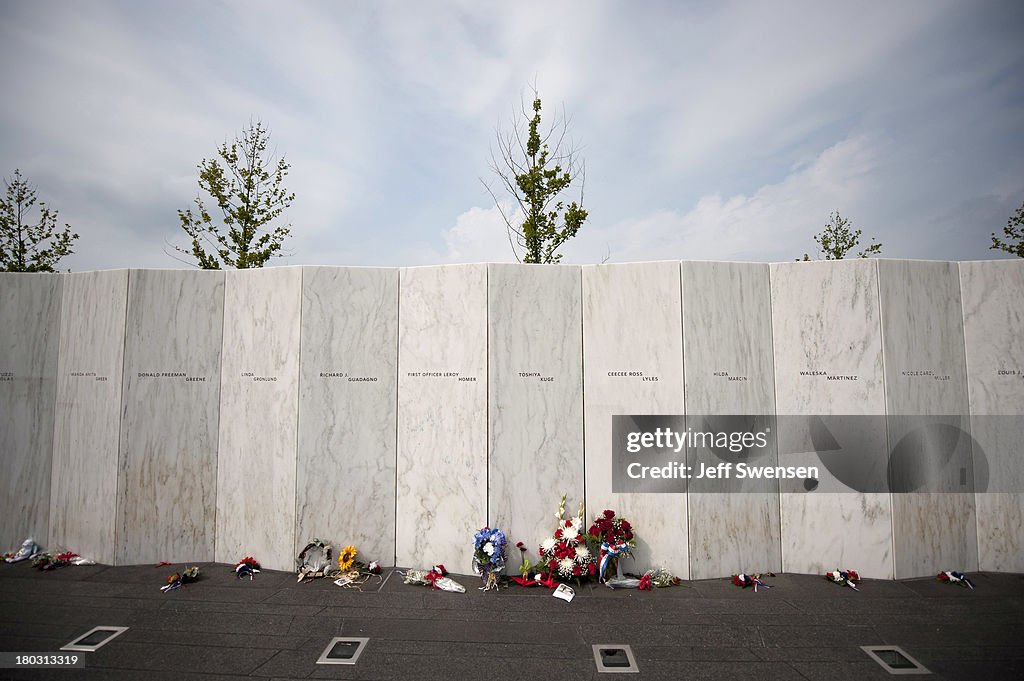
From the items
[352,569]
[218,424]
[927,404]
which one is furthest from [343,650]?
[927,404]

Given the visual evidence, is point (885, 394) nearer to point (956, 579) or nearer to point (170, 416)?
point (956, 579)

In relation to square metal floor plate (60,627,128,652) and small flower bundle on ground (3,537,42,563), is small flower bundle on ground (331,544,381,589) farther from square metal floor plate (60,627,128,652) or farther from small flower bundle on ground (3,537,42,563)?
small flower bundle on ground (3,537,42,563)

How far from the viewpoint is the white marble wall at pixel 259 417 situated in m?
6.10

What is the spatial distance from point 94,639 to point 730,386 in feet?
22.7

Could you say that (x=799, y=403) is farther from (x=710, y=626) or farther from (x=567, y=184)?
(x=567, y=184)

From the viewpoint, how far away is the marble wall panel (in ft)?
19.4

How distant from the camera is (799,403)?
6.03 m

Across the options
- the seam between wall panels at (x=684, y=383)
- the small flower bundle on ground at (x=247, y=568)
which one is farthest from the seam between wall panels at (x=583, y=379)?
the small flower bundle on ground at (x=247, y=568)

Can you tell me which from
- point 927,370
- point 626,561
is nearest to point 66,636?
point 626,561

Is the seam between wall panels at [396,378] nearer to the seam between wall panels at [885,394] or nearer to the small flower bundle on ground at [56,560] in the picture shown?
the small flower bundle on ground at [56,560]

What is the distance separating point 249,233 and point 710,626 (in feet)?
41.5

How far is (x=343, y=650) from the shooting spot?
4.21 metres

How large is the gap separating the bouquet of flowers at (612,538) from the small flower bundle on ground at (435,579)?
161cm

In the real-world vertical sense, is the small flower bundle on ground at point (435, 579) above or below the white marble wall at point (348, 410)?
below
